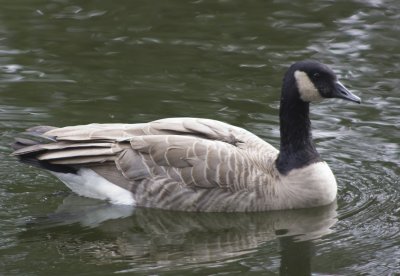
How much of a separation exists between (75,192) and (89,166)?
0.40 metres

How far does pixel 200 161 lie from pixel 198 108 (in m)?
2.48

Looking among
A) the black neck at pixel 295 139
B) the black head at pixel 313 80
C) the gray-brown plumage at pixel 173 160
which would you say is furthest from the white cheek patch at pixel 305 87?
→ the gray-brown plumage at pixel 173 160

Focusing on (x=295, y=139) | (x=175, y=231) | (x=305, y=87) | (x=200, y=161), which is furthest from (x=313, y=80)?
(x=175, y=231)

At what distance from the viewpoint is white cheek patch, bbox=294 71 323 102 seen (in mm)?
10633

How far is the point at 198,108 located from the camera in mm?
12922

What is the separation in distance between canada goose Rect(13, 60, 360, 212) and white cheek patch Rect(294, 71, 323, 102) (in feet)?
0.03

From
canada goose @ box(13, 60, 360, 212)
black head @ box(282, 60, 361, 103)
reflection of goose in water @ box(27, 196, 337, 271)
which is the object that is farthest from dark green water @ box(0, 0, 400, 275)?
black head @ box(282, 60, 361, 103)

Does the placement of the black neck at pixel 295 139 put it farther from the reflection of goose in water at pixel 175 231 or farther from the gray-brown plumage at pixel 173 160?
the reflection of goose in water at pixel 175 231

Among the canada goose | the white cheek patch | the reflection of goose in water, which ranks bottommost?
the reflection of goose in water

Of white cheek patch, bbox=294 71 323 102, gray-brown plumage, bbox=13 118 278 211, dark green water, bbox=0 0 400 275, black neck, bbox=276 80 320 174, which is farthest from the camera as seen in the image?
black neck, bbox=276 80 320 174

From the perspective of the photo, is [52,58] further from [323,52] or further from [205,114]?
[323,52]

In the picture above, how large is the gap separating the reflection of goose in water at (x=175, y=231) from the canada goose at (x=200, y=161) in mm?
146

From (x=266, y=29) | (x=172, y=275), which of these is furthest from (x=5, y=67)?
(x=172, y=275)

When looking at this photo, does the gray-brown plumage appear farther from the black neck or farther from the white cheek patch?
the white cheek patch
